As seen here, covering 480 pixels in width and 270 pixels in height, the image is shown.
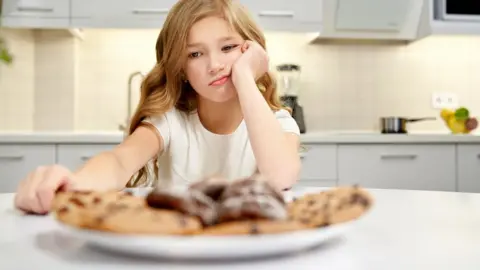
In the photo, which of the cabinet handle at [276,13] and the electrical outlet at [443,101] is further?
the electrical outlet at [443,101]

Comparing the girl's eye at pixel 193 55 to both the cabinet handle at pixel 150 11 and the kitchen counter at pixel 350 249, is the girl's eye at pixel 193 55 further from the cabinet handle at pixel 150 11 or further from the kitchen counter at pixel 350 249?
the cabinet handle at pixel 150 11

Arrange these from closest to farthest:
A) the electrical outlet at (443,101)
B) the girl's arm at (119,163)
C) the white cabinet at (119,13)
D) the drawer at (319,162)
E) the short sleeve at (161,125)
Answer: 1. the girl's arm at (119,163)
2. the short sleeve at (161,125)
3. the drawer at (319,162)
4. the white cabinet at (119,13)
5. the electrical outlet at (443,101)

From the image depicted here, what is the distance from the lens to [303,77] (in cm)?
296

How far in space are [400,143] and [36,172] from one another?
2.01m

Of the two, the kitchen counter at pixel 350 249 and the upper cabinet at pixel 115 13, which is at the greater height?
the upper cabinet at pixel 115 13

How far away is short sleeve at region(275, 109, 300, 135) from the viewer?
142cm

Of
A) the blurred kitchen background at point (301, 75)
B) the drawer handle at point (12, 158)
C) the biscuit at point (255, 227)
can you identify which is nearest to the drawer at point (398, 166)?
the blurred kitchen background at point (301, 75)

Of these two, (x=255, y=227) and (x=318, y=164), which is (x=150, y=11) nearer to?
(x=318, y=164)

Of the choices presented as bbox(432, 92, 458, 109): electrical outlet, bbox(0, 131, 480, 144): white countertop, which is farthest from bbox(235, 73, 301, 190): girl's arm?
bbox(432, 92, 458, 109): electrical outlet

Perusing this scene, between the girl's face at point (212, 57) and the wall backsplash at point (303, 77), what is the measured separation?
1649 mm

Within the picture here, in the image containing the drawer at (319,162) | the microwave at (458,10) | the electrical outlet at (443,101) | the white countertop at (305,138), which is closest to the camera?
the white countertop at (305,138)

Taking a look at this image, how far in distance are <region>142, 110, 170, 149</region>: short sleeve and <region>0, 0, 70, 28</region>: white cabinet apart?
1326mm

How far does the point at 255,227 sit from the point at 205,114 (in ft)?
3.60

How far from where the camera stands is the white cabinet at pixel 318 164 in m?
2.38
